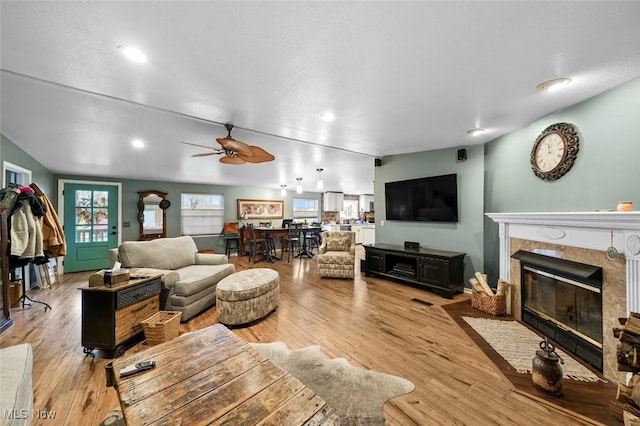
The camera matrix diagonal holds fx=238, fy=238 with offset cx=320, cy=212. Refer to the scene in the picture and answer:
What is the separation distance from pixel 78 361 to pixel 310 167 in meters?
4.56

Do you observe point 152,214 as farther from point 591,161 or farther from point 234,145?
point 591,161

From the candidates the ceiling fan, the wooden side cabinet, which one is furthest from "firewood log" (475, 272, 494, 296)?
the wooden side cabinet

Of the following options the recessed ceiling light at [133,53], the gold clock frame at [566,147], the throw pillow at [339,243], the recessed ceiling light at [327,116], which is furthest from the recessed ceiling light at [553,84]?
the throw pillow at [339,243]

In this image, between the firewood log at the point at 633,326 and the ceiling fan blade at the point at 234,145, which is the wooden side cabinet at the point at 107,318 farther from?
the firewood log at the point at 633,326

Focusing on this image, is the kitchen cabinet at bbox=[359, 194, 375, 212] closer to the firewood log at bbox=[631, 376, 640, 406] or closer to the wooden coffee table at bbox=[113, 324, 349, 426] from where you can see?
the firewood log at bbox=[631, 376, 640, 406]

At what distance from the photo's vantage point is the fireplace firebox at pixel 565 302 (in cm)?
206

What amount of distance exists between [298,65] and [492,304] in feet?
11.6

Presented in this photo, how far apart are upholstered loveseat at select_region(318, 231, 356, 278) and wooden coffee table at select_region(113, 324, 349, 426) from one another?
3.38m

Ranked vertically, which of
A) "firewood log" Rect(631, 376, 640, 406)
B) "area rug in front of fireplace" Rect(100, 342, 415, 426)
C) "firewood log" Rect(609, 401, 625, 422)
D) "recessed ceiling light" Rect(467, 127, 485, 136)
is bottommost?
"area rug in front of fireplace" Rect(100, 342, 415, 426)

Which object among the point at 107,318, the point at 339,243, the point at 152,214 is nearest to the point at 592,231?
the point at 339,243

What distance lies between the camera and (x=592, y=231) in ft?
6.89

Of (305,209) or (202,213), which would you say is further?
(305,209)

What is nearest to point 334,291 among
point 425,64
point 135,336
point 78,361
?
point 135,336

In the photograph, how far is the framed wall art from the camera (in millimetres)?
8031
